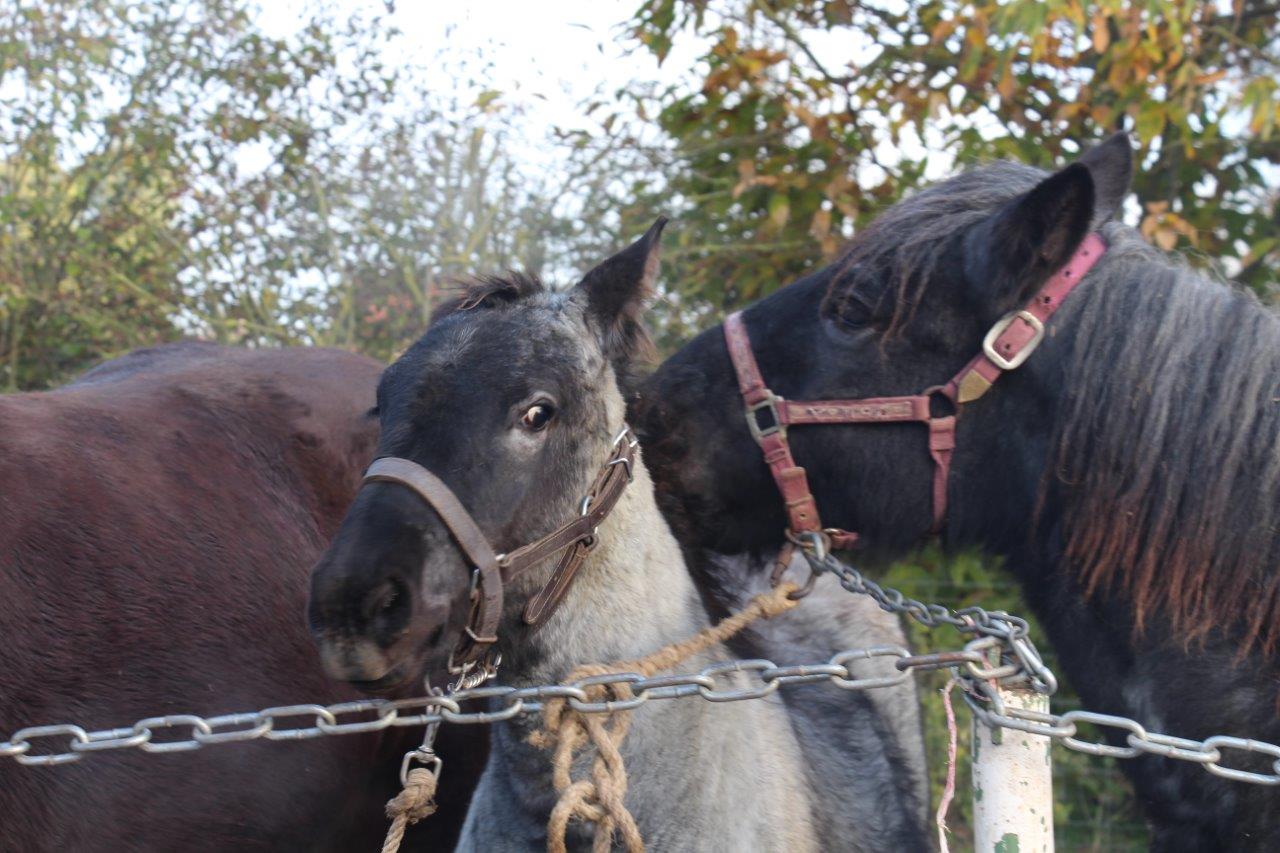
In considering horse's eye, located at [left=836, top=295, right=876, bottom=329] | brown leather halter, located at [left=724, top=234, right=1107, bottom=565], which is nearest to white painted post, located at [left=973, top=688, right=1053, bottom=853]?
brown leather halter, located at [left=724, top=234, right=1107, bottom=565]

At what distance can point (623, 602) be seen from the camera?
230 cm

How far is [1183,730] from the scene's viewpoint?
2.12 meters

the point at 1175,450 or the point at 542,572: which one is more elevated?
the point at 1175,450

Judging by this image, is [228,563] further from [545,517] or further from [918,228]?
[918,228]

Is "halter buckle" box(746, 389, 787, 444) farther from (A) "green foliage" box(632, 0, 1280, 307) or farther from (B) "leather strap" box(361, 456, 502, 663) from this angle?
(A) "green foliage" box(632, 0, 1280, 307)

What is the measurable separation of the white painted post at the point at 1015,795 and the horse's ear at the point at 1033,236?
908mm

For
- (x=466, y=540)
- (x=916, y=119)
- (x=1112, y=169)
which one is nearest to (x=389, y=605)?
(x=466, y=540)

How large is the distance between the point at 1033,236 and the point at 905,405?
42cm

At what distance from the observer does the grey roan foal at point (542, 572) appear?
1.92 meters

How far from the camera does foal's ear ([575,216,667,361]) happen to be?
2.34 metres

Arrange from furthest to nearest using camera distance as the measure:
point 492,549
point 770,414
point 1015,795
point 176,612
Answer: point 176,612
point 770,414
point 492,549
point 1015,795

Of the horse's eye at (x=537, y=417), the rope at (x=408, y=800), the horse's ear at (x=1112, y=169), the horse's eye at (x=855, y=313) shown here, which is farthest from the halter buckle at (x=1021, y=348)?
the rope at (x=408, y=800)

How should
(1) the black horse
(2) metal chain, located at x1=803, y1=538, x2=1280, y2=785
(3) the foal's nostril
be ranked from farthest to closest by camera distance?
(1) the black horse → (3) the foal's nostril → (2) metal chain, located at x1=803, y1=538, x2=1280, y2=785

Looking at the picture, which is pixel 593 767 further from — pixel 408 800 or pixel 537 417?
pixel 537 417
